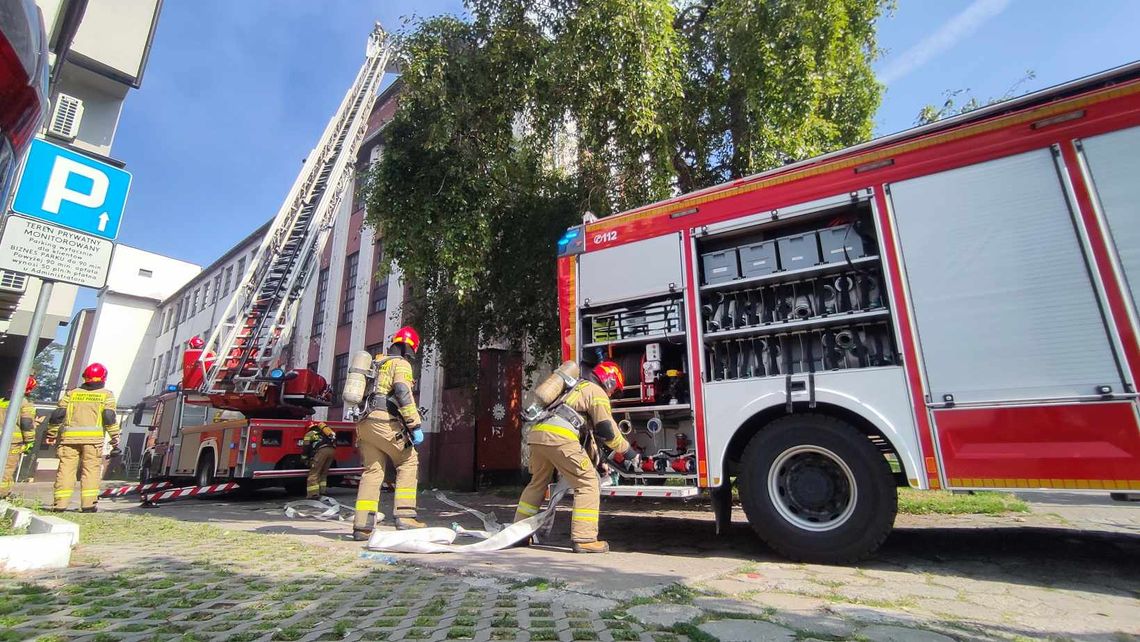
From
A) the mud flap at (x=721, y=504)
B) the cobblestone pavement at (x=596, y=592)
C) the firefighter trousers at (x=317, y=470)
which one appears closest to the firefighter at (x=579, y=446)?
the cobblestone pavement at (x=596, y=592)

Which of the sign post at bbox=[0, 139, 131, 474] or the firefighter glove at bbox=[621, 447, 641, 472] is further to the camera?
the firefighter glove at bbox=[621, 447, 641, 472]

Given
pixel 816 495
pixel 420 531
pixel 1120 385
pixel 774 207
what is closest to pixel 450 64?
pixel 774 207

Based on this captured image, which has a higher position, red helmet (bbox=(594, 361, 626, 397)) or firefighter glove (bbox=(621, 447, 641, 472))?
red helmet (bbox=(594, 361, 626, 397))

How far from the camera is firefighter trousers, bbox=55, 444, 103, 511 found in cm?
721

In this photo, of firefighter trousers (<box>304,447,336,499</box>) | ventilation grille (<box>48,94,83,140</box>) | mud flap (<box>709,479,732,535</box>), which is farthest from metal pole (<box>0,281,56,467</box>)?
ventilation grille (<box>48,94,83,140</box>)

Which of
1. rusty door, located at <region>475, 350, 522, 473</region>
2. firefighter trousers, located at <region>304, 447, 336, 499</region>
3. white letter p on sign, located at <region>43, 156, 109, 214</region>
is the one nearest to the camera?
white letter p on sign, located at <region>43, 156, 109, 214</region>

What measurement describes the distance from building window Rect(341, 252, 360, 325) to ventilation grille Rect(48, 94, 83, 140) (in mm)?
9179

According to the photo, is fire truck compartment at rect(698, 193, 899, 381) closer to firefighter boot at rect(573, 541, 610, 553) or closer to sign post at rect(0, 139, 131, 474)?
firefighter boot at rect(573, 541, 610, 553)

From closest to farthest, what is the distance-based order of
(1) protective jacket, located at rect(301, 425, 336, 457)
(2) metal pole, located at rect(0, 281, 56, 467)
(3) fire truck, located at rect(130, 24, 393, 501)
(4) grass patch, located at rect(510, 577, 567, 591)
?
1. (4) grass patch, located at rect(510, 577, 567, 591)
2. (2) metal pole, located at rect(0, 281, 56, 467)
3. (1) protective jacket, located at rect(301, 425, 336, 457)
4. (3) fire truck, located at rect(130, 24, 393, 501)

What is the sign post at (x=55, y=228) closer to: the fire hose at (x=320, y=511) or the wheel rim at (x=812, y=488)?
the fire hose at (x=320, y=511)

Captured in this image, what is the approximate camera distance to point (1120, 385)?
134 inches

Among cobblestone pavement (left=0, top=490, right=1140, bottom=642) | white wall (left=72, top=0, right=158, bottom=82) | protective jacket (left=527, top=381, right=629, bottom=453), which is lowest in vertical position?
cobblestone pavement (left=0, top=490, right=1140, bottom=642)

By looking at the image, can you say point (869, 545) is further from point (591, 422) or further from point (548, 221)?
point (548, 221)

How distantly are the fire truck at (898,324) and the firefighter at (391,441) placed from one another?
6.45 ft
